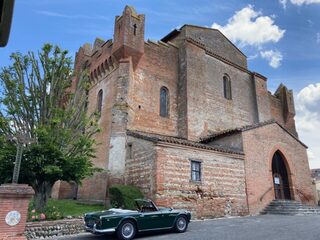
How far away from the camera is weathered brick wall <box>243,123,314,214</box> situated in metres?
18.0

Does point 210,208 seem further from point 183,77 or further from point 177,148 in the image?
point 183,77

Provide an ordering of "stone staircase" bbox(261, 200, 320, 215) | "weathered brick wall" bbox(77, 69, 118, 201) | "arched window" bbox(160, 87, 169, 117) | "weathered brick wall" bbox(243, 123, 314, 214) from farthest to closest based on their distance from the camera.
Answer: "arched window" bbox(160, 87, 169, 117) → "weathered brick wall" bbox(243, 123, 314, 214) → "weathered brick wall" bbox(77, 69, 118, 201) → "stone staircase" bbox(261, 200, 320, 215)

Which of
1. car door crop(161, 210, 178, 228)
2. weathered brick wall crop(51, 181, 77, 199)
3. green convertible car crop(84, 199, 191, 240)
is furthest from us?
weathered brick wall crop(51, 181, 77, 199)

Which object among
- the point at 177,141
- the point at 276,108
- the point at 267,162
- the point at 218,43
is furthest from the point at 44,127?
the point at 276,108

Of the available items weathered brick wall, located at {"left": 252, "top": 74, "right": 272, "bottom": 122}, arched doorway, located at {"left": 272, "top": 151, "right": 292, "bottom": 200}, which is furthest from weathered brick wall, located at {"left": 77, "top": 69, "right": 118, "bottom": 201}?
weathered brick wall, located at {"left": 252, "top": 74, "right": 272, "bottom": 122}

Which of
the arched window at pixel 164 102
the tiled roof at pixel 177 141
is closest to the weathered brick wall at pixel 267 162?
the tiled roof at pixel 177 141

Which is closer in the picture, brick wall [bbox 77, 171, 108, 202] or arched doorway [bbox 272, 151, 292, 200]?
brick wall [bbox 77, 171, 108, 202]

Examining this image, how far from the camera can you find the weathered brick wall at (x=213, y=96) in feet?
72.6

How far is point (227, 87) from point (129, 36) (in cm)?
1136

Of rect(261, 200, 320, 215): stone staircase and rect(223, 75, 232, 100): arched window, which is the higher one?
rect(223, 75, 232, 100): arched window

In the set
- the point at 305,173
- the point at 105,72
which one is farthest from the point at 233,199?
the point at 105,72

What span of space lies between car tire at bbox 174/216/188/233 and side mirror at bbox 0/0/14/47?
1018 centimetres

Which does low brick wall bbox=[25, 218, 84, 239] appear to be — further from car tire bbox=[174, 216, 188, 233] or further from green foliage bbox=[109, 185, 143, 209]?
car tire bbox=[174, 216, 188, 233]

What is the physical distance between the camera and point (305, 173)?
22484 millimetres
